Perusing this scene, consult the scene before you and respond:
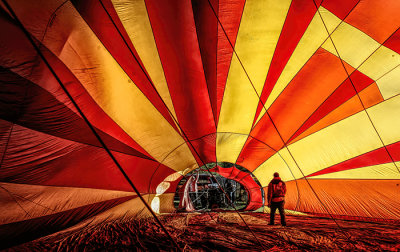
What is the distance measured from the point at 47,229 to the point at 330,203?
3.53 meters

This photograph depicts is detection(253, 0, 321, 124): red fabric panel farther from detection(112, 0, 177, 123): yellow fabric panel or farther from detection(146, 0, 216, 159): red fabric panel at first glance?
detection(112, 0, 177, 123): yellow fabric panel

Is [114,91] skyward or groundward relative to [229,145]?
skyward

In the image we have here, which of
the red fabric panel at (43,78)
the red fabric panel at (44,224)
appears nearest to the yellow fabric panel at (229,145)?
the red fabric panel at (43,78)

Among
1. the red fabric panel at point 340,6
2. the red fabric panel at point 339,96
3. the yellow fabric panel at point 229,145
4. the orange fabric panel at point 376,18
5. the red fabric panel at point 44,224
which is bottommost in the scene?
the red fabric panel at point 44,224

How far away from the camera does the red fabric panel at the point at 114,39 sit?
2.52 m

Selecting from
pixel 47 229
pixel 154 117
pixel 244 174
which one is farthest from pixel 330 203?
pixel 47 229

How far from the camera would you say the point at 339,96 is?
308 cm

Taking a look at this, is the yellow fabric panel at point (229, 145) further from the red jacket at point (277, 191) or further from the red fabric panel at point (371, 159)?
the red fabric panel at point (371, 159)

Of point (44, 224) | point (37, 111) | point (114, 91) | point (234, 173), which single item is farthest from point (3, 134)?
point (234, 173)

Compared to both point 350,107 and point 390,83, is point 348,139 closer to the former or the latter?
point 350,107

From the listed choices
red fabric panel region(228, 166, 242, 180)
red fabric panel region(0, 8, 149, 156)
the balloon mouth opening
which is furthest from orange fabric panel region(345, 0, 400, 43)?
red fabric panel region(0, 8, 149, 156)

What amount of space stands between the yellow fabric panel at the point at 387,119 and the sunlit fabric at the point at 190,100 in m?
0.01

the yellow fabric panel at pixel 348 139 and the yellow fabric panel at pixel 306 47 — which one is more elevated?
the yellow fabric panel at pixel 306 47

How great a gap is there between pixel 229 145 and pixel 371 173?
1918 mm
